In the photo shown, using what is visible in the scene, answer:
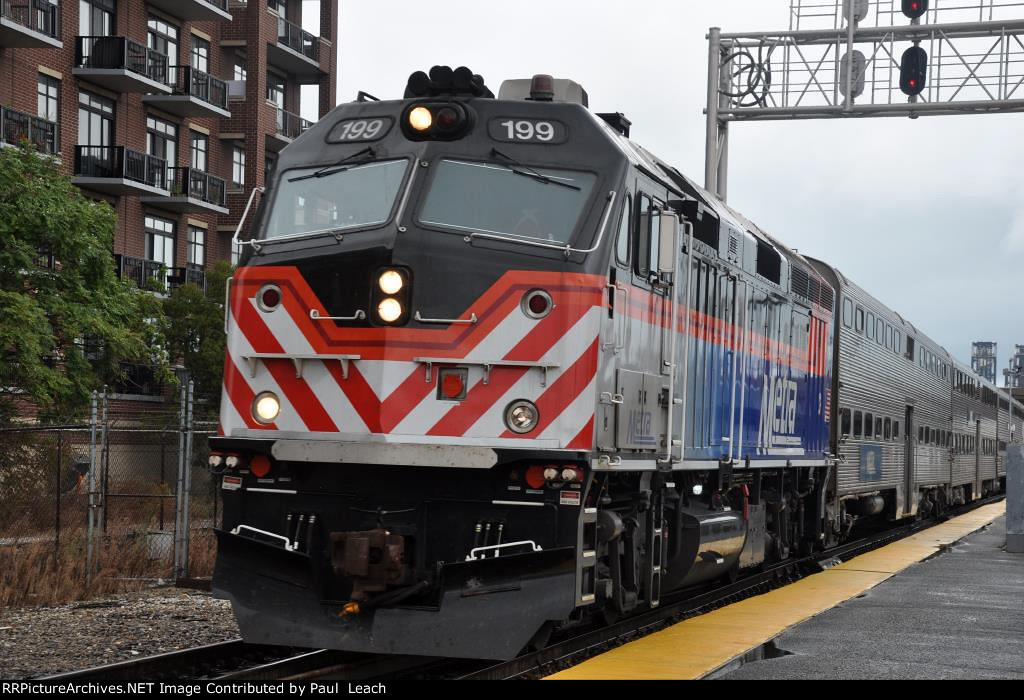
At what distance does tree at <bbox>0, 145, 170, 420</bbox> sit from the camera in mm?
26078

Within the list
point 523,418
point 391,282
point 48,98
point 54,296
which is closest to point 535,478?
point 523,418

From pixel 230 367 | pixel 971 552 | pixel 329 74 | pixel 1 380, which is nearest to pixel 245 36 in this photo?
pixel 329 74

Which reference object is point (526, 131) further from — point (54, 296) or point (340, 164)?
point (54, 296)

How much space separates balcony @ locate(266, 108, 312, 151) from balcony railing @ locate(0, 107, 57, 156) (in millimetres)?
11389

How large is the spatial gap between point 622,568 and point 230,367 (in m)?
3.42

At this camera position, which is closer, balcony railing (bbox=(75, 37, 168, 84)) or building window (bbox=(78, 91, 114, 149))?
balcony railing (bbox=(75, 37, 168, 84))

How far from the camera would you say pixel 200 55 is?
43781 millimetres

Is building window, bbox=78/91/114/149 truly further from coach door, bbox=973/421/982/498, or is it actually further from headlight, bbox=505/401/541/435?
headlight, bbox=505/401/541/435

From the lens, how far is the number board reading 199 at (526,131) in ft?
31.8

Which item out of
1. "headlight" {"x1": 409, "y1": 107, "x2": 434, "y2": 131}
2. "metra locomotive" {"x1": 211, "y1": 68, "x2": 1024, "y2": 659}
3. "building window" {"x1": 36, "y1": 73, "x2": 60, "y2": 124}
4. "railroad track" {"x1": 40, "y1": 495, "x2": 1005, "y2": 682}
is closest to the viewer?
"metra locomotive" {"x1": 211, "y1": 68, "x2": 1024, "y2": 659}

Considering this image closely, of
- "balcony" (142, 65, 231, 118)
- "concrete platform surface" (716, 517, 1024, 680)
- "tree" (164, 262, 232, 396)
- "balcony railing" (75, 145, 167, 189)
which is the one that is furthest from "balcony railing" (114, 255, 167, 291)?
"concrete platform surface" (716, 517, 1024, 680)

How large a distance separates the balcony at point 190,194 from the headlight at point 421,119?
105 feet

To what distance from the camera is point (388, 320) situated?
9039 millimetres

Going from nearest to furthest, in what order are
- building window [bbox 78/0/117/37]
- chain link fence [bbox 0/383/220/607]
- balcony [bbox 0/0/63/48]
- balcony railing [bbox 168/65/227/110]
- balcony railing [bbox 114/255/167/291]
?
chain link fence [bbox 0/383/220/607]
balcony [bbox 0/0/63/48]
building window [bbox 78/0/117/37]
balcony railing [bbox 114/255/167/291]
balcony railing [bbox 168/65/227/110]
